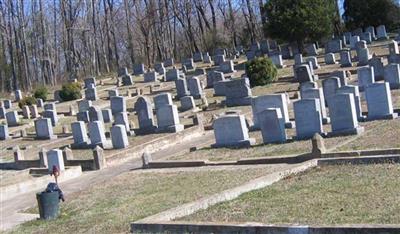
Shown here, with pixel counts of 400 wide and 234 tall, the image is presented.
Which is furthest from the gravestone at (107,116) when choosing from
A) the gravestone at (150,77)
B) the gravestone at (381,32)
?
the gravestone at (381,32)

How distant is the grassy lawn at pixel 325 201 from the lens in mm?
9500

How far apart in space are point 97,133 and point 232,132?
773 cm

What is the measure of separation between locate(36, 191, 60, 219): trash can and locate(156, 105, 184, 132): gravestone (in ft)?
39.7

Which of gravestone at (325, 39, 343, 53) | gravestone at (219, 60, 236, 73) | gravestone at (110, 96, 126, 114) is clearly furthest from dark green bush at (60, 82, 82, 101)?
gravestone at (325, 39, 343, 53)

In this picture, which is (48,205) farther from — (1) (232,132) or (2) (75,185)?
(1) (232,132)

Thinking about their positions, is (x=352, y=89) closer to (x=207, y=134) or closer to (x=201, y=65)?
(x=207, y=134)

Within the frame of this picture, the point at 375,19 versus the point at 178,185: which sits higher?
the point at 375,19

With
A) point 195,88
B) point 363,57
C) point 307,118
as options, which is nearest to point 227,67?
point 195,88

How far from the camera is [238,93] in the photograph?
31.1 m

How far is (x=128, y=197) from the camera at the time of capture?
1480 centimetres

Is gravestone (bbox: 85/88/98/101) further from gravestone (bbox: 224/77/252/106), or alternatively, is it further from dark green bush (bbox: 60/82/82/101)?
gravestone (bbox: 224/77/252/106)

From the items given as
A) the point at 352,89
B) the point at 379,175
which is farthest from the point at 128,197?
the point at 352,89

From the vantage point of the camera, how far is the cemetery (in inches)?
413

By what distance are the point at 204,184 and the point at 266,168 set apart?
68.0 inches
